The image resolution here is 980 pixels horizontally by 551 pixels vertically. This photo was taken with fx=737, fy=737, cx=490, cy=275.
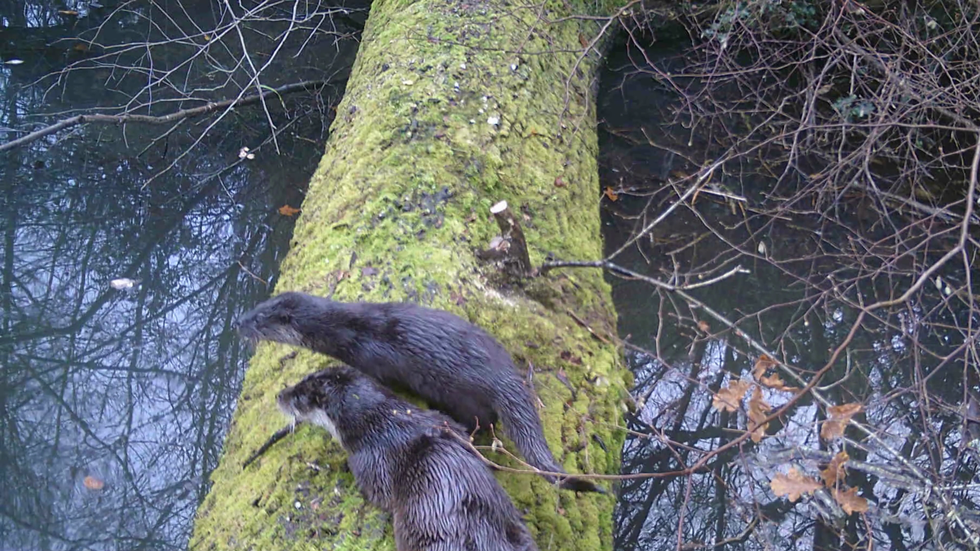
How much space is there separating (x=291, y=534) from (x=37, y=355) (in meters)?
2.84

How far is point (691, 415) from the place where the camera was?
3801mm

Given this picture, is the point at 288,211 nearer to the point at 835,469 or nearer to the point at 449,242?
the point at 449,242

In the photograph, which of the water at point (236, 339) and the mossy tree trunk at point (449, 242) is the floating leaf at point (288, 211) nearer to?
the water at point (236, 339)

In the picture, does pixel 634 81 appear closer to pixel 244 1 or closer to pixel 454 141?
pixel 454 141

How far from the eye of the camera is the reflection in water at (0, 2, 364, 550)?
3.41 metres

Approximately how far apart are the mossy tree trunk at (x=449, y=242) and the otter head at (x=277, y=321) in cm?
14

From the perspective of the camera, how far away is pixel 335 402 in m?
2.06

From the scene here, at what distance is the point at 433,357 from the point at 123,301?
9.70 ft

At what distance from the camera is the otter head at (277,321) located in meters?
2.38

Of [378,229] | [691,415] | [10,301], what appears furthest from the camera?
[10,301]

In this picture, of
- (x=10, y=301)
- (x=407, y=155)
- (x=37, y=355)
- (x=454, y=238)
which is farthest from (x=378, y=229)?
(x=10, y=301)

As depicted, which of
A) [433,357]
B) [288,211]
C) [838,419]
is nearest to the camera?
[838,419]

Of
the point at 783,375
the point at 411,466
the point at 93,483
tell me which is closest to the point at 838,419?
the point at 411,466

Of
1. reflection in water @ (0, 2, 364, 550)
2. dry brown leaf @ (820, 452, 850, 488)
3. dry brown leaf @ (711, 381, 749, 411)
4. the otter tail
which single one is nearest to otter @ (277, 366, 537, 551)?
the otter tail
